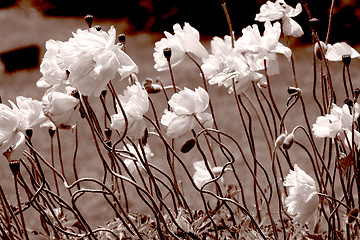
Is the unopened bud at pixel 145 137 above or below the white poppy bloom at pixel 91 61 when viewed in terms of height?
below

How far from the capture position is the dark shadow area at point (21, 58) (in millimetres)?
3795

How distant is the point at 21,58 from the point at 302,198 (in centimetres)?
325

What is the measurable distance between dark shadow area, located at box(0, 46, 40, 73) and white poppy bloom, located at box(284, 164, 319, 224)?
10.1 ft

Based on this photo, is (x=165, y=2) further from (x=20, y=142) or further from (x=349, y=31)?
(x=20, y=142)

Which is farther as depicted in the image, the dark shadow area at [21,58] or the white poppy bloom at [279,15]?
the dark shadow area at [21,58]

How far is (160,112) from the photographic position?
305 cm

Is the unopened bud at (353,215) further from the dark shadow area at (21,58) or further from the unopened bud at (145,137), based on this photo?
the dark shadow area at (21,58)

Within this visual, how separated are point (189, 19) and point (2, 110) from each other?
10.5 feet

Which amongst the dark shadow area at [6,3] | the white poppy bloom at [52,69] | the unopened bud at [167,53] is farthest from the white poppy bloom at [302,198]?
the dark shadow area at [6,3]

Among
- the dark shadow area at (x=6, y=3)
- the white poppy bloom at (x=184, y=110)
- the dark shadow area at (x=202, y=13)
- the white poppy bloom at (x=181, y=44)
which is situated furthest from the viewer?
the dark shadow area at (x=6, y=3)

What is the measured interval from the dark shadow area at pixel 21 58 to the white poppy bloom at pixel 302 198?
3.08 metres

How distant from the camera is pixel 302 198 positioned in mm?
882

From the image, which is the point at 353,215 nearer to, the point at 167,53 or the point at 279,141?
the point at 279,141

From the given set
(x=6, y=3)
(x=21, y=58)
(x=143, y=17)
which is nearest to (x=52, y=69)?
(x=21, y=58)
